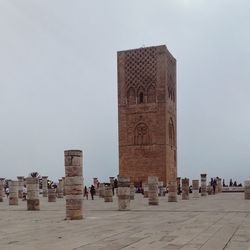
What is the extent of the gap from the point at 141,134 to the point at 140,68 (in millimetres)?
4491

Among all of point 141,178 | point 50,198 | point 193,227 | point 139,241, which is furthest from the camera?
point 141,178

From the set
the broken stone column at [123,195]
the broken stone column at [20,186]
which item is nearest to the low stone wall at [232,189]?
the broken stone column at [20,186]

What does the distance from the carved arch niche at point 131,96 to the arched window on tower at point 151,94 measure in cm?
102

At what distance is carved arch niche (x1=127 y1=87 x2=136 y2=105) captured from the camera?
1329 inches

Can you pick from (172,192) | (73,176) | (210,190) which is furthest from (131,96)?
(73,176)

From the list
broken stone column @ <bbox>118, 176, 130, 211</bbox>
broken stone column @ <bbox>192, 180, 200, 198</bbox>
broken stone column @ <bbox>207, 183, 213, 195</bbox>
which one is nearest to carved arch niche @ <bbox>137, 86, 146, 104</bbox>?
broken stone column @ <bbox>207, 183, 213, 195</bbox>

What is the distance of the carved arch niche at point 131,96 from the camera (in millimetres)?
33750

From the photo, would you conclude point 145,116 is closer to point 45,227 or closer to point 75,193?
point 75,193

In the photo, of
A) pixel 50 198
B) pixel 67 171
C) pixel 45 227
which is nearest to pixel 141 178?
pixel 50 198

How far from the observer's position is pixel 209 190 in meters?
27.2

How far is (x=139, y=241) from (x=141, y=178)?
89.8ft

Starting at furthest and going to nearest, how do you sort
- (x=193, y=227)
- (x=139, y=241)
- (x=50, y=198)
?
(x=50, y=198), (x=193, y=227), (x=139, y=241)

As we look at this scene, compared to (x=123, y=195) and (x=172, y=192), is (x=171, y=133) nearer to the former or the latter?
(x=172, y=192)

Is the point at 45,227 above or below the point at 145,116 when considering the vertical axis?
below
